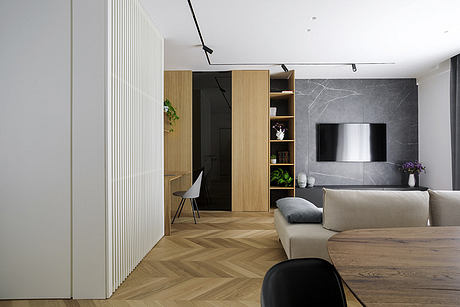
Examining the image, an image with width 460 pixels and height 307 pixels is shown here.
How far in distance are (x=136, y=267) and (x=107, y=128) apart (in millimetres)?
1429

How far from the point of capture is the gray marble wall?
616 cm

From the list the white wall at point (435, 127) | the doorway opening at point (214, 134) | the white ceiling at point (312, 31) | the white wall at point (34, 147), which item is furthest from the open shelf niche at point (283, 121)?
the white wall at point (34, 147)

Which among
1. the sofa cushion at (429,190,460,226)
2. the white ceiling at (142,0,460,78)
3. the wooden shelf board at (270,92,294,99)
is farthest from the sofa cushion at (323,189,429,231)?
Result: the wooden shelf board at (270,92,294,99)

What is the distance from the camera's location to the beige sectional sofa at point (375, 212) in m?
2.39

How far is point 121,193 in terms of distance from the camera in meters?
2.58

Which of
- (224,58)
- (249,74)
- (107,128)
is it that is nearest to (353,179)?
(249,74)

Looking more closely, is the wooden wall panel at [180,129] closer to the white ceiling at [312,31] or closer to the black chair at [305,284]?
the white ceiling at [312,31]

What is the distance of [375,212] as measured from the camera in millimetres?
2412

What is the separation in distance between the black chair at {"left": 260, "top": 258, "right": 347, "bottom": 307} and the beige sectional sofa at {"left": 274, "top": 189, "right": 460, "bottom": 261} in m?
1.58

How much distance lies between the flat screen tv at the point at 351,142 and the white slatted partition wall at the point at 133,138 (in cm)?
358

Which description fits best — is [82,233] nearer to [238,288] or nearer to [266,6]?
[238,288]

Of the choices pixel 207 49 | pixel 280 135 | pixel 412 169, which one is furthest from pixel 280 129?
pixel 412 169

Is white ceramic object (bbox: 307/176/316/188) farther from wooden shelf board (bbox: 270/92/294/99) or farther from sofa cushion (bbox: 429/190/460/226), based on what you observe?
sofa cushion (bbox: 429/190/460/226)

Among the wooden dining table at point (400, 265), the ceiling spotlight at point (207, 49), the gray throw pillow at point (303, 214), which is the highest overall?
the ceiling spotlight at point (207, 49)
